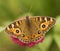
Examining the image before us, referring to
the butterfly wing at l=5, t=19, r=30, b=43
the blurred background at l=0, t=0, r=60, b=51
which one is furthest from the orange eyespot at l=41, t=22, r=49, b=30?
the blurred background at l=0, t=0, r=60, b=51

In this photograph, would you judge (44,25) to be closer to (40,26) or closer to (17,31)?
(40,26)

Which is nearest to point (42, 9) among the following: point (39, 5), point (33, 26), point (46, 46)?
point (39, 5)

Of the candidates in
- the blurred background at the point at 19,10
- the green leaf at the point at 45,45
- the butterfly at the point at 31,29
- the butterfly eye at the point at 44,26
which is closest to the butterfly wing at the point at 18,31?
the butterfly at the point at 31,29

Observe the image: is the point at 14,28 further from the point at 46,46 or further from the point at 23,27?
the point at 46,46

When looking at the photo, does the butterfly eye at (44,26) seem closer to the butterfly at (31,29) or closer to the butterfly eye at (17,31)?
the butterfly at (31,29)

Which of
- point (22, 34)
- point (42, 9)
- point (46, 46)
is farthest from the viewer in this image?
point (42, 9)

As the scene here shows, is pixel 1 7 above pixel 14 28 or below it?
above

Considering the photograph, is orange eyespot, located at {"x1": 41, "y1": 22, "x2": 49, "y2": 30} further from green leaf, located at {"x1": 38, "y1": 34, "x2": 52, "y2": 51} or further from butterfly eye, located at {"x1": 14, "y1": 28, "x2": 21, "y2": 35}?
green leaf, located at {"x1": 38, "y1": 34, "x2": 52, "y2": 51}
